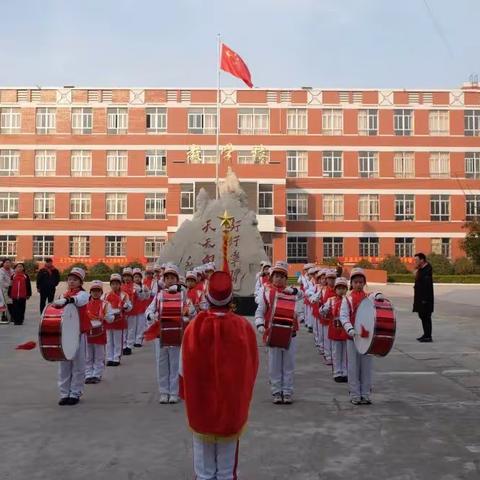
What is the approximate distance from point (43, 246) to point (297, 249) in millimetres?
19767

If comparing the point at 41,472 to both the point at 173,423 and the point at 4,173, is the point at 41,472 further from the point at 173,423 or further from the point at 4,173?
the point at 4,173

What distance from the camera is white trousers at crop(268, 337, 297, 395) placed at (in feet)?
23.8

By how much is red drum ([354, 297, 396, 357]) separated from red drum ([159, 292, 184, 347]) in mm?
2175

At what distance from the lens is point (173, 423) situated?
622 cm

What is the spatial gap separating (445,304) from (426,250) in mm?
24147

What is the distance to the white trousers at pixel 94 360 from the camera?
8531 millimetres

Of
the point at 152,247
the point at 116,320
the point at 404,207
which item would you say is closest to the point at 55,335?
the point at 116,320

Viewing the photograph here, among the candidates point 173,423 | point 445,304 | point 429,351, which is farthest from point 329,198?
point 173,423

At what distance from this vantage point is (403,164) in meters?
46.9

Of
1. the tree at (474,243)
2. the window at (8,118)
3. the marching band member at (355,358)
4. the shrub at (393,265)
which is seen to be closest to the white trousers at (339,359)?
the marching band member at (355,358)

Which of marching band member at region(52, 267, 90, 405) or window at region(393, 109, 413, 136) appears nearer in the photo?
→ marching band member at region(52, 267, 90, 405)

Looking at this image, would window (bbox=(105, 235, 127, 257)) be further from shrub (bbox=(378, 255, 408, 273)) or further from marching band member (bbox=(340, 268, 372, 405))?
marching band member (bbox=(340, 268, 372, 405))

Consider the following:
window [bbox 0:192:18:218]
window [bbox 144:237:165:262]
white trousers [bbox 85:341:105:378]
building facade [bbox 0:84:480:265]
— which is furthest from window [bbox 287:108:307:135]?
white trousers [bbox 85:341:105:378]

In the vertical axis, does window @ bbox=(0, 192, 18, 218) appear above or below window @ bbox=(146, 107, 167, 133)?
below
